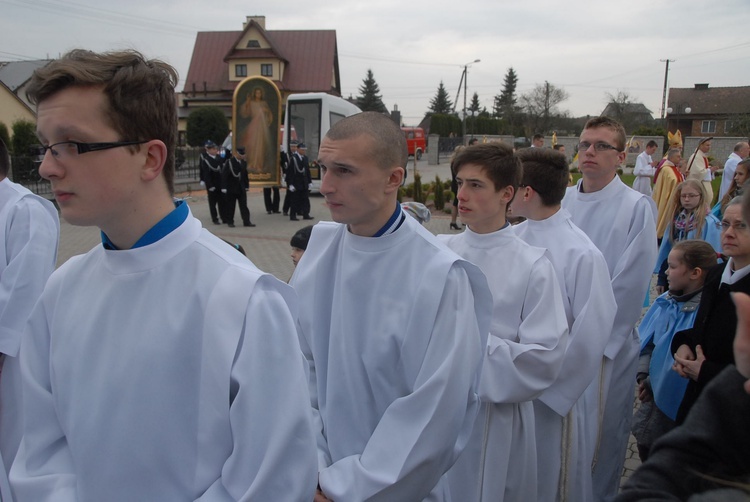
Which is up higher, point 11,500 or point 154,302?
point 154,302

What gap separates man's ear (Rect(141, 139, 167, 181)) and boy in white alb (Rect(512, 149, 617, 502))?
2.24 metres

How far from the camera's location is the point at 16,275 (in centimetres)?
320

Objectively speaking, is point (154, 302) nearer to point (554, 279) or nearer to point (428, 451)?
point (428, 451)

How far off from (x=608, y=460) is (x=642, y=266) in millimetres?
1327

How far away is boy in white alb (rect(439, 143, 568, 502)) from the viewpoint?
2.75 metres

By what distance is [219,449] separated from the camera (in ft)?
5.15

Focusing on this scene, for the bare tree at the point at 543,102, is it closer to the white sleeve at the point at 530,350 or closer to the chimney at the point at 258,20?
the chimney at the point at 258,20

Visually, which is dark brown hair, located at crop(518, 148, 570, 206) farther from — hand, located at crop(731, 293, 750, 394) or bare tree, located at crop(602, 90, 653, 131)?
bare tree, located at crop(602, 90, 653, 131)

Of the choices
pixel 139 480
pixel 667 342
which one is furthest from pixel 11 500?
pixel 667 342

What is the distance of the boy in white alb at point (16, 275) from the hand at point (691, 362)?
338 centimetres

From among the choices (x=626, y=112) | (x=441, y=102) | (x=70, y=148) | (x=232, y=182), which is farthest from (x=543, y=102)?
(x=70, y=148)

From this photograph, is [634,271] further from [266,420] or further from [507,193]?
[266,420]

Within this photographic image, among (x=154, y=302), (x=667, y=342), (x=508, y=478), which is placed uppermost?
(x=154, y=302)

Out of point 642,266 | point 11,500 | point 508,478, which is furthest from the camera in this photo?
point 642,266
